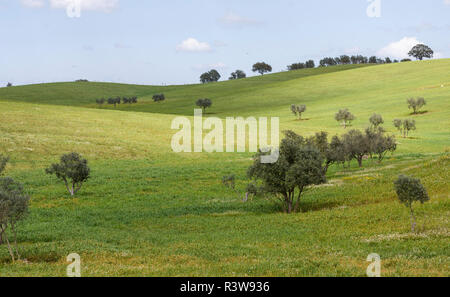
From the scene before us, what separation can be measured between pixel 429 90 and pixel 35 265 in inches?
5425

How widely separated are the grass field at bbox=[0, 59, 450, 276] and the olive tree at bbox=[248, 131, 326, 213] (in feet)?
6.82

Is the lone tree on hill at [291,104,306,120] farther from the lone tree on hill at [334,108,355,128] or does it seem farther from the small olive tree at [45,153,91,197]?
the small olive tree at [45,153,91,197]

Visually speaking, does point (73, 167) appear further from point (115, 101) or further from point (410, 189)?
point (115, 101)

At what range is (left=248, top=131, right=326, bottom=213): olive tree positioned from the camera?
3425cm

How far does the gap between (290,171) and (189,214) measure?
8780 mm

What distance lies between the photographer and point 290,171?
34.2 m

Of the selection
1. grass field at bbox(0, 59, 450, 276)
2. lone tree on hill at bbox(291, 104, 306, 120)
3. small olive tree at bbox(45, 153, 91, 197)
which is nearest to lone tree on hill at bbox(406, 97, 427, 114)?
grass field at bbox(0, 59, 450, 276)

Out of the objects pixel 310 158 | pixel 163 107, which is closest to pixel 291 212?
pixel 310 158

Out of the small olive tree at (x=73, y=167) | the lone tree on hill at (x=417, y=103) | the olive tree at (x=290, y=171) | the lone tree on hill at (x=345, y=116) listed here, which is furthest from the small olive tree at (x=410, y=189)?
the lone tree on hill at (x=417, y=103)

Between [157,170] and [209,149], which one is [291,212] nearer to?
[157,170]

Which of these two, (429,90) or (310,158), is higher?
(429,90)

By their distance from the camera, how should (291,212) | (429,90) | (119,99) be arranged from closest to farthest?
(291,212) < (429,90) < (119,99)
